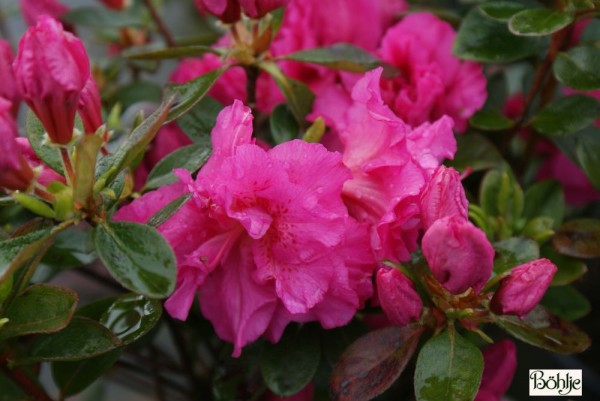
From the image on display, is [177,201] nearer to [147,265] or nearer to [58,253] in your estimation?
[147,265]

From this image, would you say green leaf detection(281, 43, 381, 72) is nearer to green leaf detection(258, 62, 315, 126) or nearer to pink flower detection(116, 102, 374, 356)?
green leaf detection(258, 62, 315, 126)

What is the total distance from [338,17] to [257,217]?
1.12 ft

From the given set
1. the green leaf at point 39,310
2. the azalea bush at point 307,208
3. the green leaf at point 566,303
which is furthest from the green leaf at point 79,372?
the green leaf at point 566,303

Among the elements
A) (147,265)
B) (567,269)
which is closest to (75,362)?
(147,265)

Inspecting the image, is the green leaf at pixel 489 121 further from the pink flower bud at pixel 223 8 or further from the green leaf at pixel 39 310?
the green leaf at pixel 39 310

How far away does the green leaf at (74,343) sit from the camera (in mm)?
619

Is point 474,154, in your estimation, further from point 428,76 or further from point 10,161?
point 10,161

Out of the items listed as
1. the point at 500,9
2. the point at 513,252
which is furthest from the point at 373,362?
the point at 500,9

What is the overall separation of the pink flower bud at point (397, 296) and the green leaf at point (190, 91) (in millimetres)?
222

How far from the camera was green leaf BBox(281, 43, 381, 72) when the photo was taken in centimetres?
76

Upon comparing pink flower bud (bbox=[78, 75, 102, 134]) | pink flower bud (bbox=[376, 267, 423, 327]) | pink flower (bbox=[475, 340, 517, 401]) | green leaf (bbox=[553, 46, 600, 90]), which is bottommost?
pink flower (bbox=[475, 340, 517, 401])

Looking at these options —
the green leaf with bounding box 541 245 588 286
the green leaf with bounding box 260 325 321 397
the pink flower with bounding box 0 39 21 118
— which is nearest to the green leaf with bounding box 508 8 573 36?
the green leaf with bounding box 541 245 588 286

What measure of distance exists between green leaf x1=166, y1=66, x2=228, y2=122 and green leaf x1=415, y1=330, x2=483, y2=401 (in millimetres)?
285

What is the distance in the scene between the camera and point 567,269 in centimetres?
77
